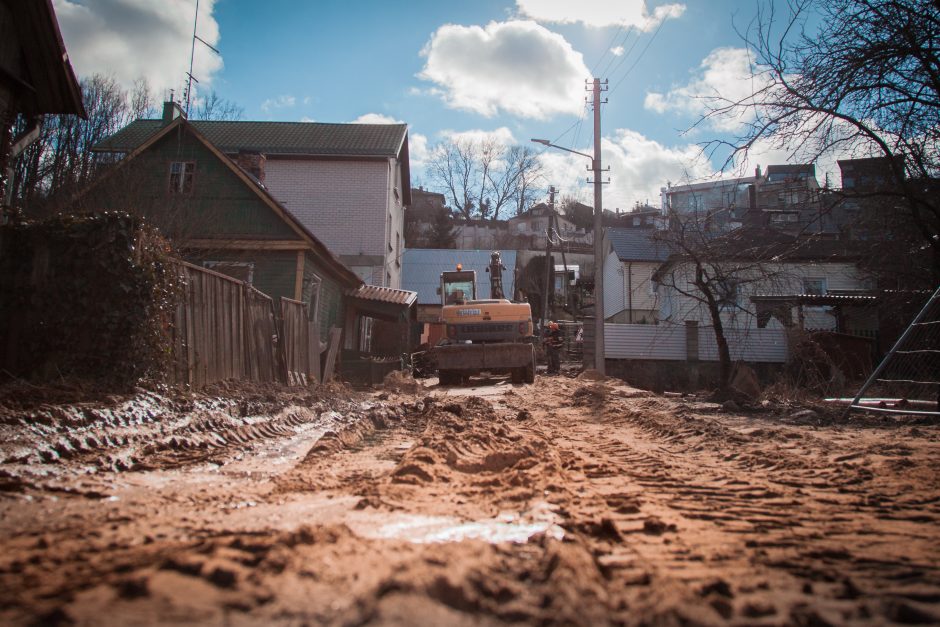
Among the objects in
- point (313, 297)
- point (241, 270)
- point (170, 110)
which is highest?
point (170, 110)

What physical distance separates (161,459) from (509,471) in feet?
8.22

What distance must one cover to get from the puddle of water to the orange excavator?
12.7 metres

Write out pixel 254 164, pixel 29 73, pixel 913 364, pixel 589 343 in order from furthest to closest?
pixel 589 343 < pixel 254 164 < pixel 29 73 < pixel 913 364

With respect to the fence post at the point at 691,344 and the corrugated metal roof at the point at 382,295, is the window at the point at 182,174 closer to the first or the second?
the corrugated metal roof at the point at 382,295

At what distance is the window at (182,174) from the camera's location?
1728cm

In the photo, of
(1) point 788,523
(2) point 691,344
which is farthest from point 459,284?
(1) point 788,523

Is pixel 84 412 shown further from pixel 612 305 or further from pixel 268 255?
pixel 612 305

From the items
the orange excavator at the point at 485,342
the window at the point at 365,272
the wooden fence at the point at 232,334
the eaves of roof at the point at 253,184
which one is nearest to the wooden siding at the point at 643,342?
the orange excavator at the point at 485,342

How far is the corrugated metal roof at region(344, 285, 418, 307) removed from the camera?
19.7m

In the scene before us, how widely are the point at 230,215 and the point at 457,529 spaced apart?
16.4 metres

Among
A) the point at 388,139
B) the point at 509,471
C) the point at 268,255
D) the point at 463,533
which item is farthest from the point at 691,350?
the point at 463,533

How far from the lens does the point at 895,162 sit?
10.3 meters

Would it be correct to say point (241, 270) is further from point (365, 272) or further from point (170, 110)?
point (170, 110)

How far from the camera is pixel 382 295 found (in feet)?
66.6
